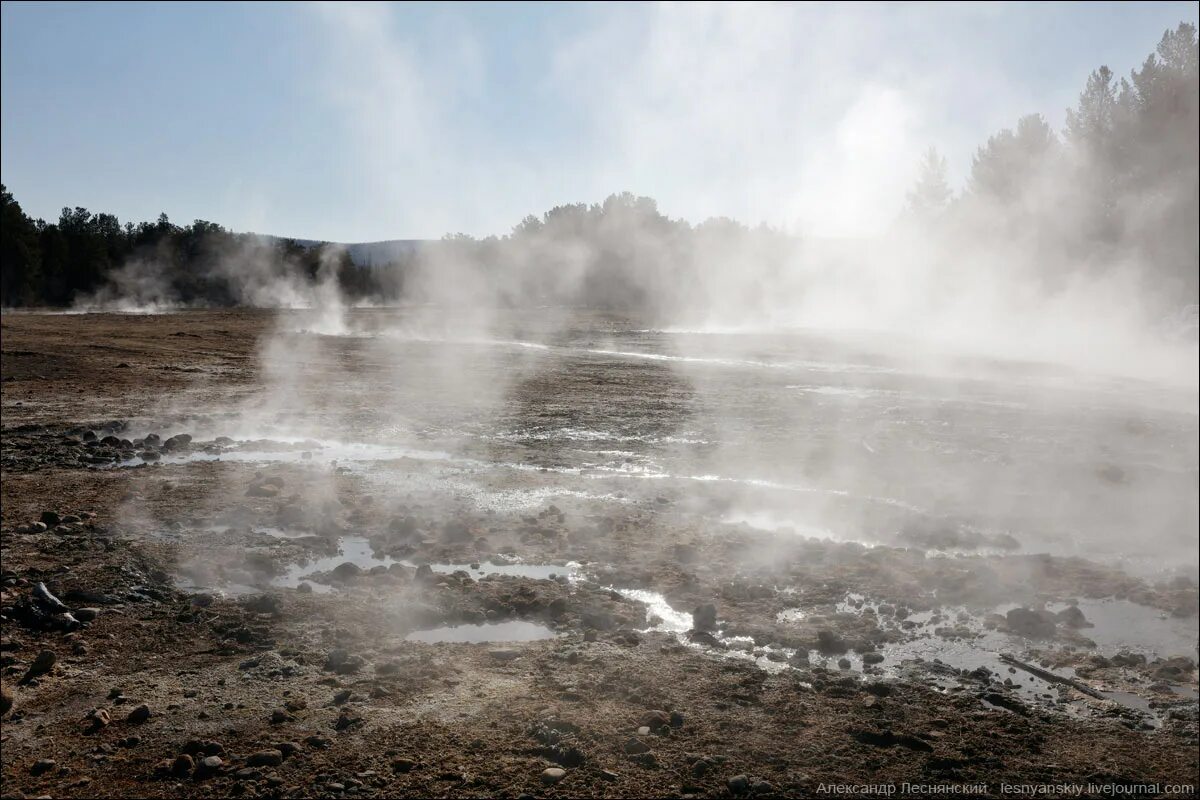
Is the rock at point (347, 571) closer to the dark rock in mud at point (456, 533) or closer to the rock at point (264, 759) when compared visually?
the dark rock in mud at point (456, 533)

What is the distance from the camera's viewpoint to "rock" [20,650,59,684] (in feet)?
14.0

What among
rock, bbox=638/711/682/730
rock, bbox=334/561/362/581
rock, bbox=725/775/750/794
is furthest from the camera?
rock, bbox=334/561/362/581

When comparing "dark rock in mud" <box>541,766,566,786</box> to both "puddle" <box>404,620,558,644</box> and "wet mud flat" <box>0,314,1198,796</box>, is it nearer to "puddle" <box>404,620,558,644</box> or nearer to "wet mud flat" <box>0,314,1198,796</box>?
"wet mud flat" <box>0,314,1198,796</box>

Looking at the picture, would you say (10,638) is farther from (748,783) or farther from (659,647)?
(748,783)

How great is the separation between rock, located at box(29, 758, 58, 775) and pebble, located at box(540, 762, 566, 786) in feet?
7.19

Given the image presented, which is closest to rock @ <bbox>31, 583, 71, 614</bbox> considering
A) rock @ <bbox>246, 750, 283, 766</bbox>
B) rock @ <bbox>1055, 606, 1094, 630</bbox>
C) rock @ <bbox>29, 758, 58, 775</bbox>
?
rock @ <bbox>29, 758, 58, 775</bbox>

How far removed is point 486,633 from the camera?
16.3ft

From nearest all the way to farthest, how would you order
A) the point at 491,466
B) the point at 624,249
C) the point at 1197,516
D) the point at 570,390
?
the point at 1197,516 → the point at 491,466 → the point at 570,390 → the point at 624,249

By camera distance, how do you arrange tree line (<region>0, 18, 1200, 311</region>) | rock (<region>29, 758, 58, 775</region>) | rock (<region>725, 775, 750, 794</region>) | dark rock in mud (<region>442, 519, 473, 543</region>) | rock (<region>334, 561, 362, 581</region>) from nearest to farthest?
rock (<region>725, 775, 750, 794</region>) → rock (<region>29, 758, 58, 775</region>) → rock (<region>334, 561, 362, 581</region>) → dark rock in mud (<region>442, 519, 473, 543</region>) → tree line (<region>0, 18, 1200, 311</region>)

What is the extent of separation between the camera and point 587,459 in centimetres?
1021

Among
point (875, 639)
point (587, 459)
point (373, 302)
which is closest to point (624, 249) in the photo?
point (373, 302)

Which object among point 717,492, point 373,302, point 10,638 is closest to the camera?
point 10,638

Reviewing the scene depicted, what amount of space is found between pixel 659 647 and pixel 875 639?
1.37 meters

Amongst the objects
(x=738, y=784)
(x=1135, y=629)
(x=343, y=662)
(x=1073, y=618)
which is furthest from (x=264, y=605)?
(x=1135, y=629)
